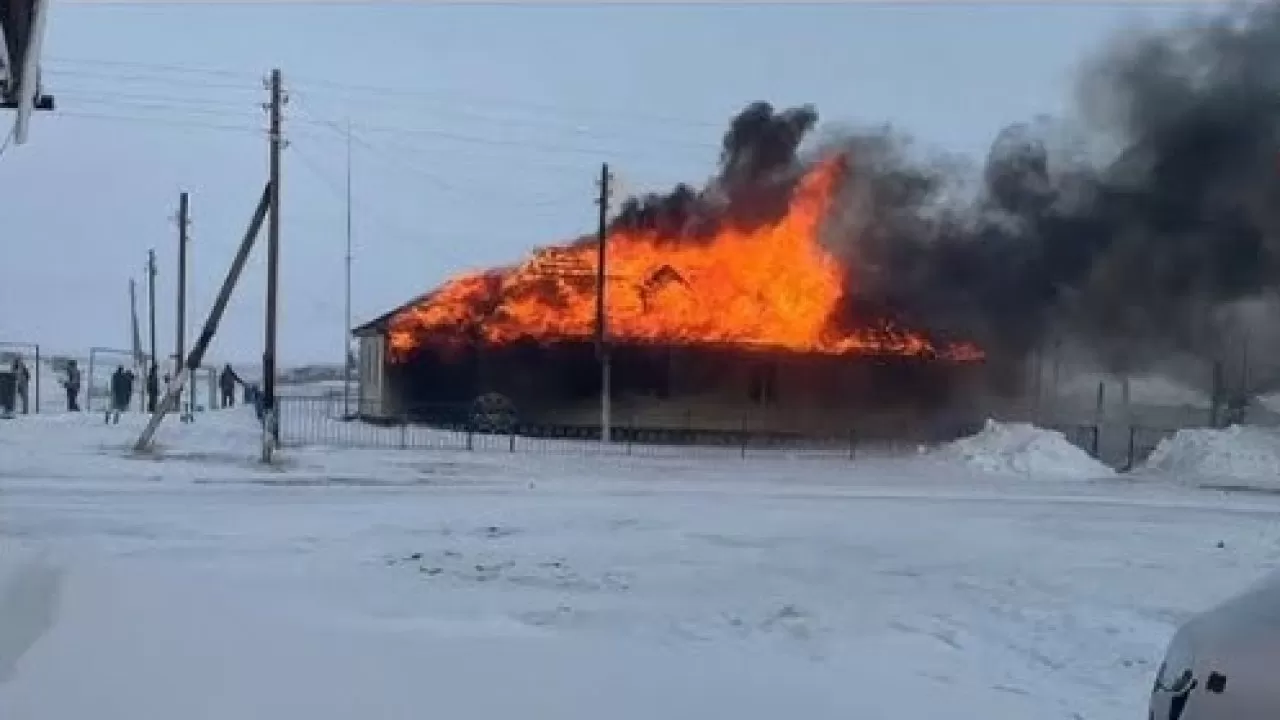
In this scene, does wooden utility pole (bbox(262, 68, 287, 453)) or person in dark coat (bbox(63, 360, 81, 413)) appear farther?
person in dark coat (bbox(63, 360, 81, 413))

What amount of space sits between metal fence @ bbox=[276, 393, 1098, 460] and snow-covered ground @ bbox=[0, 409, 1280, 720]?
535 inches

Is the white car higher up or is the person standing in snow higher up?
the person standing in snow

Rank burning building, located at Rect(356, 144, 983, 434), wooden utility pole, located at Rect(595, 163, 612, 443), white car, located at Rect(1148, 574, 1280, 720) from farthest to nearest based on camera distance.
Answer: burning building, located at Rect(356, 144, 983, 434) → wooden utility pole, located at Rect(595, 163, 612, 443) → white car, located at Rect(1148, 574, 1280, 720)

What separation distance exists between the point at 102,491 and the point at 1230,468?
25.2m

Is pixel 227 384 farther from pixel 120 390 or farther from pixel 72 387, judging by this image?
pixel 120 390

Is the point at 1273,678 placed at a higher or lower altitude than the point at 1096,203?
lower

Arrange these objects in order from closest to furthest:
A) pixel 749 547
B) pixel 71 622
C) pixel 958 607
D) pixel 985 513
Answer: pixel 71 622 < pixel 958 607 < pixel 749 547 < pixel 985 513

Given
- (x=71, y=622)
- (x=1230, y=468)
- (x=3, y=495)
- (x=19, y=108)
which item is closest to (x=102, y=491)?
(x=3, y=495)

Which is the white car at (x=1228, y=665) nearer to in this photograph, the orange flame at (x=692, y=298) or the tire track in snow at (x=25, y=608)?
the tire track in snow at (x=25, y=608)

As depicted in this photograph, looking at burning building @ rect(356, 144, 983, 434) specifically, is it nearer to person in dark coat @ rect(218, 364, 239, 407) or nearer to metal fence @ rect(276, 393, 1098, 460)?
metal fence @ rect(276, 393, 1098, 460)

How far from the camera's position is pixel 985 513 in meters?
22.0

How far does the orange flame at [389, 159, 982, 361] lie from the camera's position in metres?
47.4

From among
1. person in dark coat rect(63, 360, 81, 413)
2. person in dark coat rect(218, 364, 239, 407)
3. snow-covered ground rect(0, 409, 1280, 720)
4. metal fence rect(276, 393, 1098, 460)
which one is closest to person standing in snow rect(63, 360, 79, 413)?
person in dark coat rect(63, 360, 81, 413)

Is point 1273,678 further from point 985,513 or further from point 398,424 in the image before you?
point 398,424
